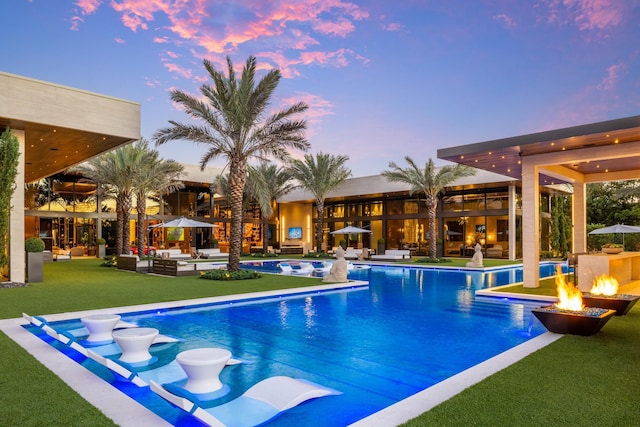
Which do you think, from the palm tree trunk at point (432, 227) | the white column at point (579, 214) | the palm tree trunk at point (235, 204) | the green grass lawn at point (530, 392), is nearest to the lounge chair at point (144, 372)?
the green grass lawn at point (530, 392)

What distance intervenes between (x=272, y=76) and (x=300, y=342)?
12.0m

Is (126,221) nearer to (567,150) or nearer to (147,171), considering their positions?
(147,171)

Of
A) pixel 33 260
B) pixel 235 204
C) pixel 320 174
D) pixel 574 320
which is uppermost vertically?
pixel 320 174

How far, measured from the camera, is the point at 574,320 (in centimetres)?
762

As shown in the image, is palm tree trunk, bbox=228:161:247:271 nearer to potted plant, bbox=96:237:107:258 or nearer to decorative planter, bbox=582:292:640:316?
decorative planter, bbox=582:292:640:316

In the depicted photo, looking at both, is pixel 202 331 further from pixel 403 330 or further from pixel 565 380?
pixel 565 380

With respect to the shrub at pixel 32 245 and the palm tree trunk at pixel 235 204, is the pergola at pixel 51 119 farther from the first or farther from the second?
the palm tree trunk at pixel 235 204

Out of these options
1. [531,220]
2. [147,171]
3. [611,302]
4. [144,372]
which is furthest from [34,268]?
[611,302]

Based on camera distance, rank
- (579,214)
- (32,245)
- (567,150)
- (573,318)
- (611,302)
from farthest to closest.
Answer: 1. (579,214)
2. (32,245)
3. (567,150)
4. (611,302)
5. (573,318)

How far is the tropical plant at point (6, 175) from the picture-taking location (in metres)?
13.6

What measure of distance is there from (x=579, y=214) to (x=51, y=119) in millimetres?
20510

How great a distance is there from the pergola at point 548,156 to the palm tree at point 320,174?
54.9ft

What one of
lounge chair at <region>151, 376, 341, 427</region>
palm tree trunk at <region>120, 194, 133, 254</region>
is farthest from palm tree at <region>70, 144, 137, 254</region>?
lounge chair at <region>151, 376, 341, 427</region>

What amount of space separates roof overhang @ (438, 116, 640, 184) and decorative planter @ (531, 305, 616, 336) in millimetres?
5771
